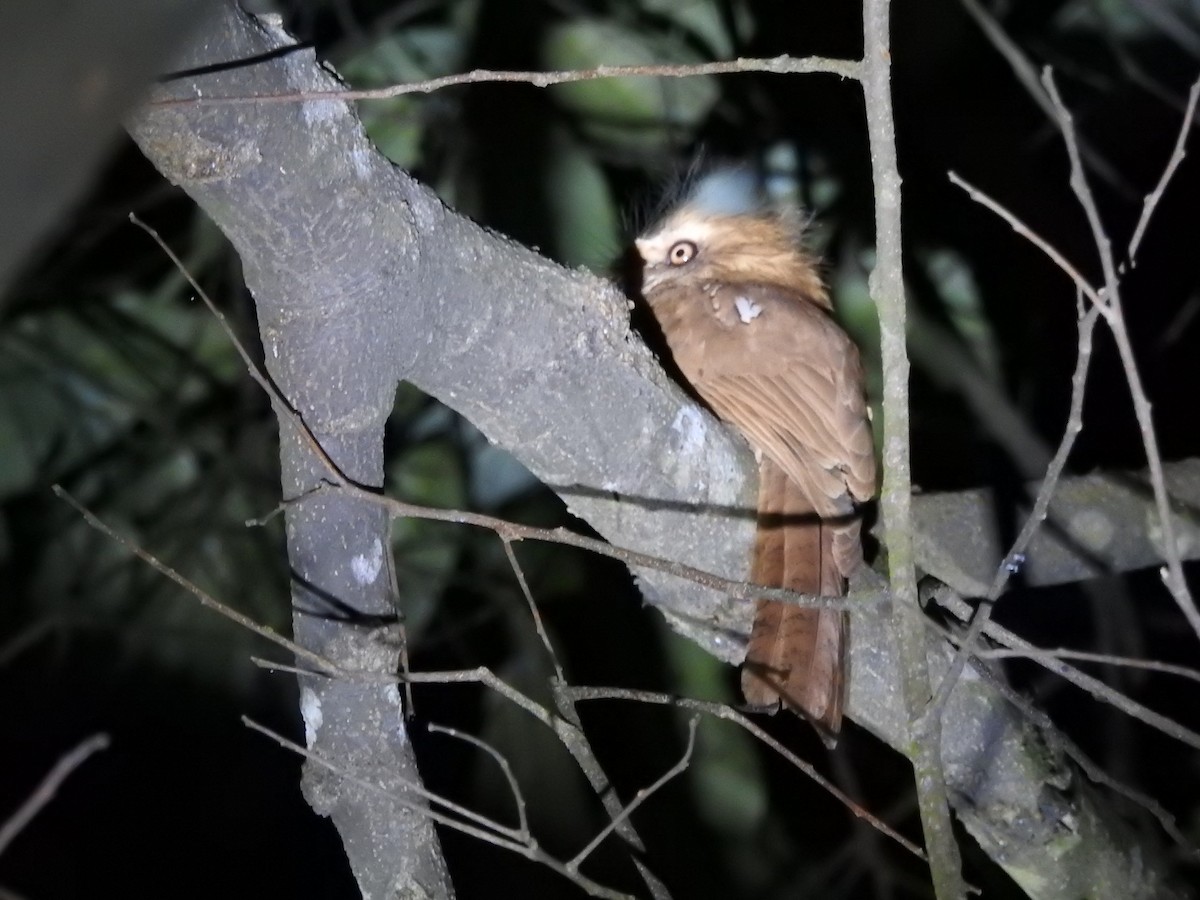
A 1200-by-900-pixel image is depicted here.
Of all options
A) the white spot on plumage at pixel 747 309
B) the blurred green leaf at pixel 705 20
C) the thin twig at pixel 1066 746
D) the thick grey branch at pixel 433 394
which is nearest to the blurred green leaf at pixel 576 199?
the blurred green leaf at pixel 705 20

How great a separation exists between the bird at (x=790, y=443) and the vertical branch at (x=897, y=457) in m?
0.37

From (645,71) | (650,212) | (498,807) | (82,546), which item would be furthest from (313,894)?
(645,71)

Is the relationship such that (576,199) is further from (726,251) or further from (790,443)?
(790,443)

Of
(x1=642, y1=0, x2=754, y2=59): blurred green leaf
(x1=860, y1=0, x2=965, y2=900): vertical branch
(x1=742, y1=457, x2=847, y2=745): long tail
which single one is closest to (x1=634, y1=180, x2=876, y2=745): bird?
(x1=742, y1=457, x2=847, y2=745): long tail

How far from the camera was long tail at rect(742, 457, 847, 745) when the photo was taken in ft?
6.70

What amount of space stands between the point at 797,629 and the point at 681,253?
0.99 m

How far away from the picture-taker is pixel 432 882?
67.4 inches

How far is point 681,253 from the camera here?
2.73m

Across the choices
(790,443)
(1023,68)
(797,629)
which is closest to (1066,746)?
(797,629)

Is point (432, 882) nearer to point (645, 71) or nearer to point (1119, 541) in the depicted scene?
point (645, 71)

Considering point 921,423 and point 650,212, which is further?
point 921,423

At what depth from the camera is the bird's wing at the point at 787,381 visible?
2156mm

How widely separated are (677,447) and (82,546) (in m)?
2.50

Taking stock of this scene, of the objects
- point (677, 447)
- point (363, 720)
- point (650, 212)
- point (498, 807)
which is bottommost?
point (498, 807)
